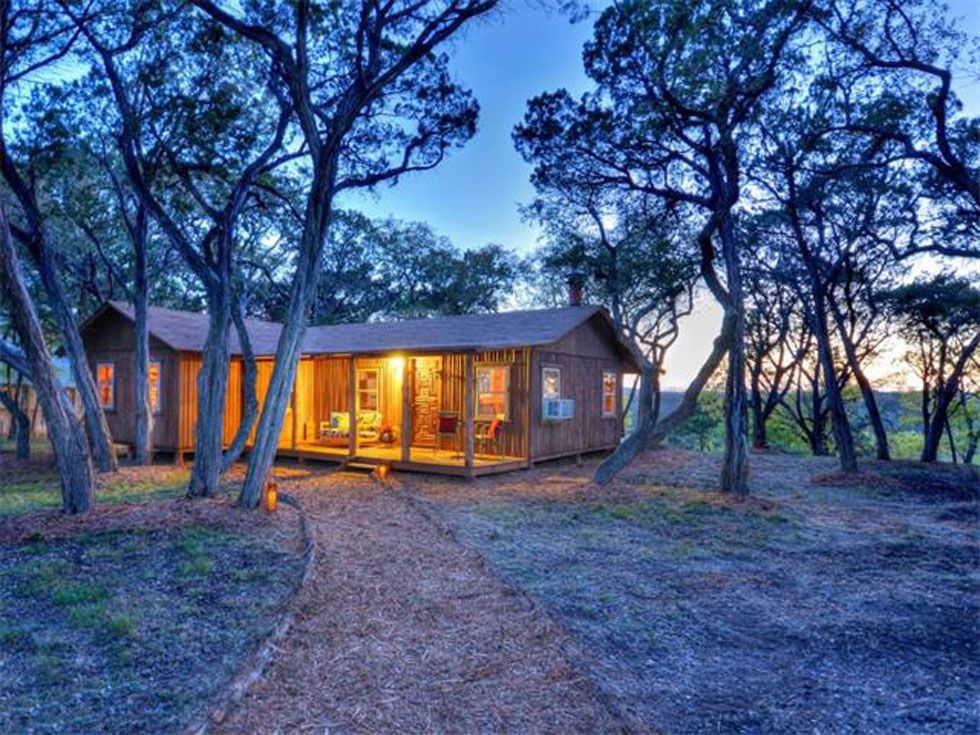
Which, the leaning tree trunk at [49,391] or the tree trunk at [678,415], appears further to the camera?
the tree trunk at [678,415]

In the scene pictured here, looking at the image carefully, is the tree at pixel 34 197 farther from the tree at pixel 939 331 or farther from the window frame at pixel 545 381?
the tree at pixel 939 331

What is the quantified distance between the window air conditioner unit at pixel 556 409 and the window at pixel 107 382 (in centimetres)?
1049

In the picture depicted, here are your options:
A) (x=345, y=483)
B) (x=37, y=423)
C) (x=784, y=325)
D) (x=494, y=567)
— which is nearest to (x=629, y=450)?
(x=345, y=483)

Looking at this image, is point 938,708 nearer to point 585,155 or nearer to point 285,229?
point 585,155

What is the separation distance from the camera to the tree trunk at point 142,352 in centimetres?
1238

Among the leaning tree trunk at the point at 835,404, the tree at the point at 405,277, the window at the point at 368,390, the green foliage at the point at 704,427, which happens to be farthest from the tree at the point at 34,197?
the green foliage at the point at 704,427

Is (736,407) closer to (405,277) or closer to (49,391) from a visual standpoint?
(49,391)

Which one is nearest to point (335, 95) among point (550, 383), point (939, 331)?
point (550, 383)

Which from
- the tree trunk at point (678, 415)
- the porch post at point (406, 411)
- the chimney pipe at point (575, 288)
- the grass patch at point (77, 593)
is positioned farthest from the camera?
the chimney pipe at point (575, 288)

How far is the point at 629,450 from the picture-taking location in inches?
441

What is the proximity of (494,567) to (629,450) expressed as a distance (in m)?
5.85

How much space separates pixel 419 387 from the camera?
51.4ft

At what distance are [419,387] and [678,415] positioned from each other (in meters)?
Result: 6.99

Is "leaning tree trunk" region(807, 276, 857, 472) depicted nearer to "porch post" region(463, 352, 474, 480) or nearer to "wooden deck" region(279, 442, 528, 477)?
"wooden deck" region(279, 442, 528, 477)
